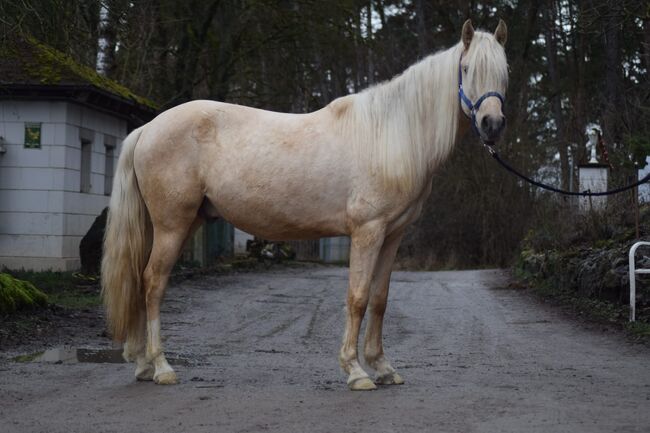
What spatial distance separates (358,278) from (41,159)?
12750 mm

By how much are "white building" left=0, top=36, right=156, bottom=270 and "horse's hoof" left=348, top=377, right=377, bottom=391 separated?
1227cm

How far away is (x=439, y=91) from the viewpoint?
272 inches

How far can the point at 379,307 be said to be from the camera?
6.98m

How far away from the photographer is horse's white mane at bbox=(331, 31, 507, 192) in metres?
6.68

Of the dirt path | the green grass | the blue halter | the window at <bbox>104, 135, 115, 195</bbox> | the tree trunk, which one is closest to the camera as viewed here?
the dirt path

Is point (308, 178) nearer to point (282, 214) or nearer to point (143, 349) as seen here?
point (282, 214)

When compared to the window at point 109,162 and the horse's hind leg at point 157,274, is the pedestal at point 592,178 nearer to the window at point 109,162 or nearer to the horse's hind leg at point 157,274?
the window at point 109,162

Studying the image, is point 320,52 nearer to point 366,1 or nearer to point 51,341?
point 366,1

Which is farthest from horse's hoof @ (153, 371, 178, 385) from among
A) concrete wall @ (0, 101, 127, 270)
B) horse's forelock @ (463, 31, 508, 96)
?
concrete wall @ (0, 101, 127, 270)

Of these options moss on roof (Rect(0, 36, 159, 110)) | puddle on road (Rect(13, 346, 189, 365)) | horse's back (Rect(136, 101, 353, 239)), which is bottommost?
puddle on road (Rect(13, 346, 189, 365))

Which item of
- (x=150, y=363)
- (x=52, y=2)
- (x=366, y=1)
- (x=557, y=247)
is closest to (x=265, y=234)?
(x=150, y=363)

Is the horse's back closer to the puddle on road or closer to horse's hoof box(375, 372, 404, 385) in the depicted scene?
horse's hoof box(375, 372, 404, 385)

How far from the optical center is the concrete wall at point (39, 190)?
17.8m

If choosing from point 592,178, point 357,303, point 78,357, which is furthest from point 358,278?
point 592,178
